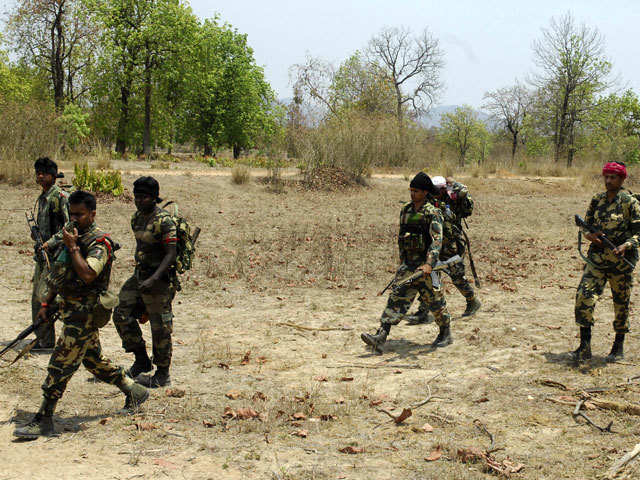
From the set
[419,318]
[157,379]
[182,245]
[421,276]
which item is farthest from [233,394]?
[419,318]

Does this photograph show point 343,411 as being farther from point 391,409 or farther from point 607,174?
point 607,174

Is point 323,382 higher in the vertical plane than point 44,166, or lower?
lower

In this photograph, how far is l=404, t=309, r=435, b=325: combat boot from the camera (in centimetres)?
784

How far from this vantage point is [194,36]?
3691 cm

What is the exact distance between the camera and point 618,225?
18.7 feet

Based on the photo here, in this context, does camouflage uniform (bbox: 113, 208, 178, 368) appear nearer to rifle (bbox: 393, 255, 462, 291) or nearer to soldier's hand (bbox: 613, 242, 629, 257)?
rifle (bbox: 393, 255, 462, 291)

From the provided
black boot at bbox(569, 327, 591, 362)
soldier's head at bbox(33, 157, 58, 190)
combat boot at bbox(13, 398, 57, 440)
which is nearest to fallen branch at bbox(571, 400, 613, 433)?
black boot at bbox(569, 327, 591, 362)

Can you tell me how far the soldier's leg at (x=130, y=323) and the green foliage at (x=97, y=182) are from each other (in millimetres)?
11070

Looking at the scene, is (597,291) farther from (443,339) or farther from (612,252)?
(443,339)

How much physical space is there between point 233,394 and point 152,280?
1299 mm

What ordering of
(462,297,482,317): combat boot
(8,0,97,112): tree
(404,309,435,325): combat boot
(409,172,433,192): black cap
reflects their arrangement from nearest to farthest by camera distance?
(409,172,433,192): black cap, (404,309,435,325): combat boot, (462,297,482,317): combat boot, (8,0,97,112): tree

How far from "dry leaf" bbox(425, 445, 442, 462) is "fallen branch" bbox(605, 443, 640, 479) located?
109 centimetres

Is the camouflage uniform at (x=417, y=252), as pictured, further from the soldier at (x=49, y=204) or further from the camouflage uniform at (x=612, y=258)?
the soldier at (x=49, y=204)

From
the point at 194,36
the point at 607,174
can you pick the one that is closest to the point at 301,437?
the point at 607,174
